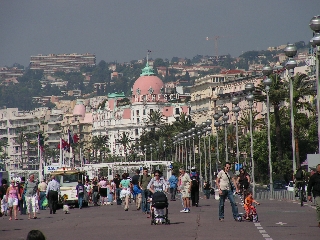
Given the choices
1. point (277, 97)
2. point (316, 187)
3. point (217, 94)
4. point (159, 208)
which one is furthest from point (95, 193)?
point (217, 94)

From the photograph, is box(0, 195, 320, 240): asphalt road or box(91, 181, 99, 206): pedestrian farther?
box(91, 181, 99, 206): pedestrian

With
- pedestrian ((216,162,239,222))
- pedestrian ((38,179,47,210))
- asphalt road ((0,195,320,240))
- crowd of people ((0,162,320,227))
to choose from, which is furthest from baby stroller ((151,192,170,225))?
pedestrian ((38,179,47,210))

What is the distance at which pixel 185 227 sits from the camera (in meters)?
30.0

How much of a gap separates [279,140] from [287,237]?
56419mm

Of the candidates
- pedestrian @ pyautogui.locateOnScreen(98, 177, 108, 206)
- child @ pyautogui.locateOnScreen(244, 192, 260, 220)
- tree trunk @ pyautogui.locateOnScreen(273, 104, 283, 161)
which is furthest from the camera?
tree trunk @ pyautogui.locateOnScreen(273, 104, 283, 161)

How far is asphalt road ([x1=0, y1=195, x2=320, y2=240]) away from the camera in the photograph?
2697 centimetres

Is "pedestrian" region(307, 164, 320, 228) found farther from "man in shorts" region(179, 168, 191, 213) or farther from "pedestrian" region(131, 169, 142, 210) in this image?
"pedestrian" region(131, 169, 142, 210)

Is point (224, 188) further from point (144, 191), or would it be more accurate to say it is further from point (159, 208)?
point (144, 191)

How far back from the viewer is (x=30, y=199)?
1686 inches

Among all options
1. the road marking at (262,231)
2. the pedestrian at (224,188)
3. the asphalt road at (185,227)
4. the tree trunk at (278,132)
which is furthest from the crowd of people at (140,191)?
the tree trunk at (278,132)

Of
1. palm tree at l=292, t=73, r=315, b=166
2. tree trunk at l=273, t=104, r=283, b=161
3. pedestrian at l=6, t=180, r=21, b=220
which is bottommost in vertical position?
pedestrian at l=6, t=180, r=21, b=220

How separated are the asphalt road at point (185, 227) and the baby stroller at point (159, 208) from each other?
30 centimetres

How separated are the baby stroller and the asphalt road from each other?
0.98ft

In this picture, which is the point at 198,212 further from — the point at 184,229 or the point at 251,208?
the point at 184,229
